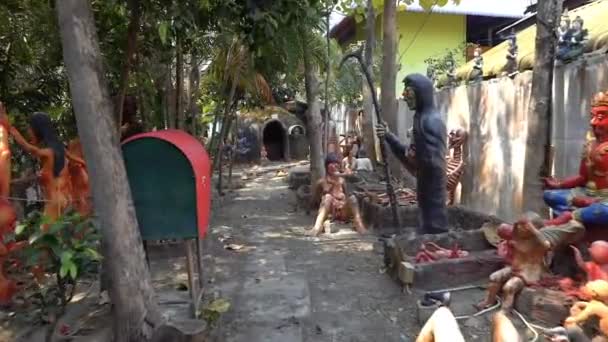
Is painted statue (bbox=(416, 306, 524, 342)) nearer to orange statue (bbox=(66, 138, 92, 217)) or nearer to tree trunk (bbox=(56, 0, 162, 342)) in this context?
tree trunk (bbox=(56, 0, 162, 342))

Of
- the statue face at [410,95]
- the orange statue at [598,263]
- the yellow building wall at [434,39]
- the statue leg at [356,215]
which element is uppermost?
the yellow building wall at [434,39]

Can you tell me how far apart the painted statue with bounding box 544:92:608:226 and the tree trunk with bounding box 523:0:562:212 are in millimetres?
416

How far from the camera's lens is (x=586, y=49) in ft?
18.9

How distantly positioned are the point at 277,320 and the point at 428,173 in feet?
7.99

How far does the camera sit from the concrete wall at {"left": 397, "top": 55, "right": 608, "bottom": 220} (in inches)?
225

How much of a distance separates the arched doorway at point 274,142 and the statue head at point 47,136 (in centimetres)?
1897

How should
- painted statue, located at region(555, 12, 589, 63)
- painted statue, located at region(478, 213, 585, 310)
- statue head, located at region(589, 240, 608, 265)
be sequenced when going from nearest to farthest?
statue head, located at region(589, 240, 608, 265) → painted statue, located at region(478, 213, 585, 310) → painted statue, located at region(555, 12, 589, 63)

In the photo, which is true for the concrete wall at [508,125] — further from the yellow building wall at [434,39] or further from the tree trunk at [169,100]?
the yellow building wall at [434,39]

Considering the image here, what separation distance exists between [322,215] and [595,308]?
5.49 metres

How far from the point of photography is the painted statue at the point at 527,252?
14.3 ft

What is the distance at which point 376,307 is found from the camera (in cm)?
523

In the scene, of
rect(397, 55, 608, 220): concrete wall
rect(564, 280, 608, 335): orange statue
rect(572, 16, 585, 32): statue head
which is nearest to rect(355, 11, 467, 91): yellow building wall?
rect(397, 55, 608, 220): concrete wall

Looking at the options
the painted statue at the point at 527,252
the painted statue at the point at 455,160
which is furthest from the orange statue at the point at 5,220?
the painted statue at the point at 455,160

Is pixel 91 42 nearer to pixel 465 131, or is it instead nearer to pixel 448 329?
pixel 448 329
